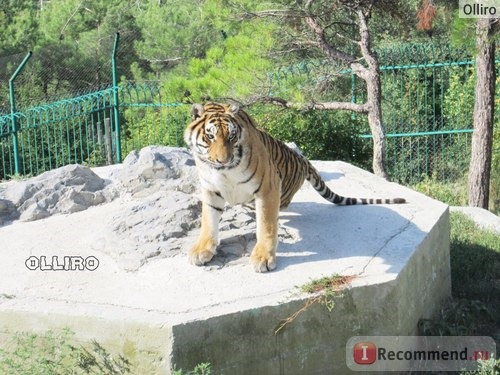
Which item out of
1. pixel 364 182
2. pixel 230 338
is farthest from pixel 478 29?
pixel 230 338

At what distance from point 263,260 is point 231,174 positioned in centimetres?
56

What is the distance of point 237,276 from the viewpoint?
214 inches

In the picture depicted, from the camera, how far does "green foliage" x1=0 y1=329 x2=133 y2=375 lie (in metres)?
4.84

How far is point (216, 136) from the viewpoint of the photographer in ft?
17.6

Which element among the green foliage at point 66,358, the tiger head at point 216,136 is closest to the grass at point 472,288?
the tiger head at point 216,136

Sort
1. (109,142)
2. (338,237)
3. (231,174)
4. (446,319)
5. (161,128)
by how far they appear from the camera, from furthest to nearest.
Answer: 1. (161,128)
2. (109,142)
3. (446,319)
4. (338,237)
5. (231,174)

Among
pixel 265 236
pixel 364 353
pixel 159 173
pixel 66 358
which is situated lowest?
pixel 364 353

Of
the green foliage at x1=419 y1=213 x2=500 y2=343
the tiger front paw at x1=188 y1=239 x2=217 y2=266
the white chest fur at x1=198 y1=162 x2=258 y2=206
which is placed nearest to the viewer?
the white chest fur at x1=198 y1=162 x2=258 y2=206

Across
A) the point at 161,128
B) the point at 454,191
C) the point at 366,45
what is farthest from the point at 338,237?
the point at 161,128

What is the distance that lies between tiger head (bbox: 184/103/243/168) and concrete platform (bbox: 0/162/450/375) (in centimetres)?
71

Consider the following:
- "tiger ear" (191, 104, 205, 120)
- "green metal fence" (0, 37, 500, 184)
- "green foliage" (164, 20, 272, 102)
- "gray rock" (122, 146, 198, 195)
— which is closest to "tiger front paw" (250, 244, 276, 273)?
"tiger ear" (191, 104, 205, 120)

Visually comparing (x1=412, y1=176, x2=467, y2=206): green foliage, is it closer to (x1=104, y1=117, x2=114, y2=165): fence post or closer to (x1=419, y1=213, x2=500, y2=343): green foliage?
(x1=419, y1=213, x2=500, y2=343): green foliage

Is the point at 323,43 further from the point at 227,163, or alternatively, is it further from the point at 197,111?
the point at 227,163

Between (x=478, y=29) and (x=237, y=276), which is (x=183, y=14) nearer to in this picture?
(x=478, y=29)
